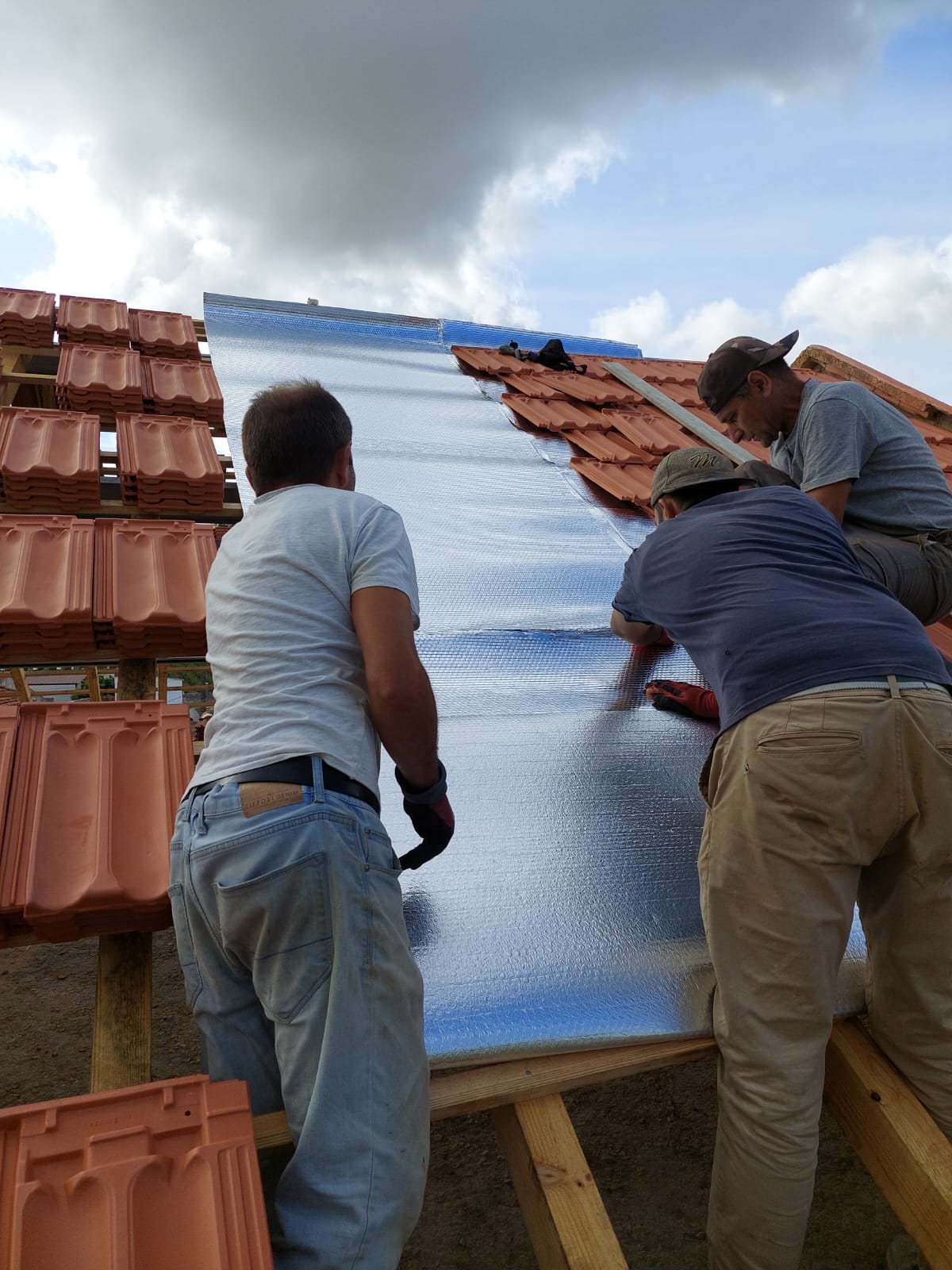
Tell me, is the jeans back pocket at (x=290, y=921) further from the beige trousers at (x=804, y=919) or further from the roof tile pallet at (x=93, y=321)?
the roof tile pallet at (x=93, y=321)

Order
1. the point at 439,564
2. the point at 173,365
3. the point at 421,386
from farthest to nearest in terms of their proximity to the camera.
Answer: the point at 421,386 → the point at 173,365 → the point at 439,564

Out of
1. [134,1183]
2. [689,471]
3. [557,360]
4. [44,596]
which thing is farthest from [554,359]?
[134,1183]

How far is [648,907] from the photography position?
1984 millimetres

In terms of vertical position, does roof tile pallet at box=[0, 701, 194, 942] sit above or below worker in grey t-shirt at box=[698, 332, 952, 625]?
below

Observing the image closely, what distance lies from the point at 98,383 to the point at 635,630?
124 inches

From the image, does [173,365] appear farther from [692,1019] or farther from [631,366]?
[692,1019]

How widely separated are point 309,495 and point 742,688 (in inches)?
39.0

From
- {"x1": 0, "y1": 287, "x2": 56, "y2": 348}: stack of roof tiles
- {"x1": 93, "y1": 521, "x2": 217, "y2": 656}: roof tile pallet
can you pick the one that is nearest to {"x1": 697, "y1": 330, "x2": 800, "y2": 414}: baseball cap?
{"x1": 93, "y1": 521, "x2": 217, "y2": 656}: roof tile pallet

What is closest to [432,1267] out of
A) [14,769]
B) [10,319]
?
[14,769]

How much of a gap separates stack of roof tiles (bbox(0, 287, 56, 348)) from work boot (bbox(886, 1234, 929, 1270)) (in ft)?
19.9

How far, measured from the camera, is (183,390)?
14.6 feet

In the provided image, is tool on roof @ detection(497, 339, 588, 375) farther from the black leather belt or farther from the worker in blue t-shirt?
the black leather belt

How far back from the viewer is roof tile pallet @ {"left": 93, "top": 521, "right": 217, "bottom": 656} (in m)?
2.60

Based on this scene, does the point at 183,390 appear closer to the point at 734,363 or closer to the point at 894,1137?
the point at 734,363
